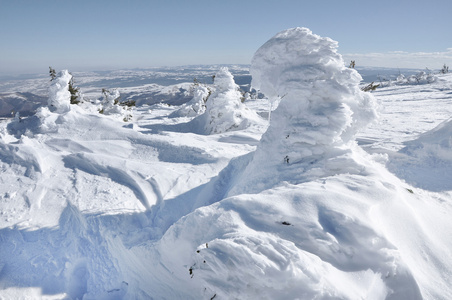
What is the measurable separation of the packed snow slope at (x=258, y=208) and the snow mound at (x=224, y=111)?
6254mm

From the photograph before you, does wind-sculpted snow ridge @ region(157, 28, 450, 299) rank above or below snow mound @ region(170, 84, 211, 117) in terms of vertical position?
below

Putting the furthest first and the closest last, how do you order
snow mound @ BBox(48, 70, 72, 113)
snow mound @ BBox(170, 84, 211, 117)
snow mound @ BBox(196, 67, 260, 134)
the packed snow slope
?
snow mound @ BBox(170, 84, 211, 117) → snow mound @ BBox(196, 67, 260, 134) → snow mound @ BBox(48, 70, 72, 113) → the packed snow slope

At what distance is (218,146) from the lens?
916 cm

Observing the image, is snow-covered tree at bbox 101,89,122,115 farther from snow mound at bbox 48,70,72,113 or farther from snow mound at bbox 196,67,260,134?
snow mound at bbox 196,67,260,134

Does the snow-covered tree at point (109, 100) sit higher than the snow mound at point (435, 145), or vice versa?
the snow-covered tree at point (109, 100)

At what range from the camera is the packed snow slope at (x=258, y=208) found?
2588 mm

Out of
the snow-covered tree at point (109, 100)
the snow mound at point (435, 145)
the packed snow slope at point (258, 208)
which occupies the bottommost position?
the packed snow slope at point (258, 208)

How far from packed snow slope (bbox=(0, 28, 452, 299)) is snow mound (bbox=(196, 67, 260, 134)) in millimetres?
6254

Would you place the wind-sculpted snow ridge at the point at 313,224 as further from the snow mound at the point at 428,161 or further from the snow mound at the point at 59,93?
the snow mound at the point at 59,93

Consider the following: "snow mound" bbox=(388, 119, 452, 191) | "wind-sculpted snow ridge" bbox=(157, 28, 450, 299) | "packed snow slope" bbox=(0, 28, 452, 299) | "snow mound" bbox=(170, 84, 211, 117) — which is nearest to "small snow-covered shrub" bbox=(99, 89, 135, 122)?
"snow mound" bbox=(170, 84, 211, 117)

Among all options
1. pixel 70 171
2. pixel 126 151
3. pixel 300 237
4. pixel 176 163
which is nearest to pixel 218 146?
pixel 176 163

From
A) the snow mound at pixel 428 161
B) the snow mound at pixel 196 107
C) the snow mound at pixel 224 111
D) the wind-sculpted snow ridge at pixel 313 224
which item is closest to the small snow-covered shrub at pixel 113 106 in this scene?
the snow mound at pixel 196 107

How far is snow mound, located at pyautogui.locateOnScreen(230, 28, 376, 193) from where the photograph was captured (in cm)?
511

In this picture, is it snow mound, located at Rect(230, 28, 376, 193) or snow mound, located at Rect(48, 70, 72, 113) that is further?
snow mound, located at Rect(48, 70, 72, 113)
